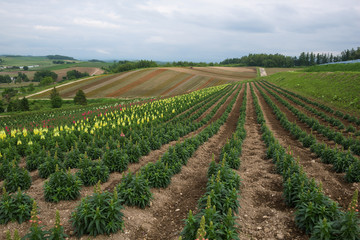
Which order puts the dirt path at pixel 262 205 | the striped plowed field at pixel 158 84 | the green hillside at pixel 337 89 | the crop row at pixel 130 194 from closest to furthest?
the crop row at pixel 130 194 < the dirt path at pixel 262 205 < the green hillside at pixel 337 89 < the striped plowed field at pixel 158 84

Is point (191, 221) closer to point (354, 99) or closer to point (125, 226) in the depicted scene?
point (125, 226)

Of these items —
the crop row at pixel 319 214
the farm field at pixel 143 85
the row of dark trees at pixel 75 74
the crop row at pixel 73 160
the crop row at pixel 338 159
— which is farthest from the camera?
the row of dark trees at pixel 75 74

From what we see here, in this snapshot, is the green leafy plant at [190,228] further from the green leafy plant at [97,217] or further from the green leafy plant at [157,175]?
the green leafy plant at [157,175]

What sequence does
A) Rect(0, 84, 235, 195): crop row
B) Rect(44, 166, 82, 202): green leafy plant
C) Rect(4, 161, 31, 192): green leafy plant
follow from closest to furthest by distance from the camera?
1. Rect(44, 166, 82, 202): green leafy plant
2. Rect(4, 161, 31, 192): green leafy plant
3. Rect(0, 84, 235, 195): crop row

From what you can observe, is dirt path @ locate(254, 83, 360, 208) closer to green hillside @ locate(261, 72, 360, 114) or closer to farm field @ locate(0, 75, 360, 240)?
farm field @ locate(0, 75, 360, 240)

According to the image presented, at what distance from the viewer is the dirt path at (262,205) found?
6125mm

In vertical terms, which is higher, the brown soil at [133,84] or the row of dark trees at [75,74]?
the row of dark trees at [75,74]

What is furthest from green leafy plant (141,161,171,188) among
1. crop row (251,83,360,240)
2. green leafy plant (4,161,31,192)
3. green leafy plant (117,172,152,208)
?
crop row (251,83,360,240)

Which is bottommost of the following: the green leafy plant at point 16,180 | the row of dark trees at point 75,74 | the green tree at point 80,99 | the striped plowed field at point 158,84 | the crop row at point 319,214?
the green tree at point 80,99

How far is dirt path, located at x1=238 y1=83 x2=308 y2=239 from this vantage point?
6125 mm

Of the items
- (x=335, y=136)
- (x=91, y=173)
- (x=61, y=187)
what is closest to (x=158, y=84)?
(x=335, y=136)

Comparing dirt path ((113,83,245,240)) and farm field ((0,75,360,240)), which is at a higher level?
farm field ((0,75,360,240))


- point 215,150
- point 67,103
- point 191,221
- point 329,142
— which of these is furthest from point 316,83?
point 67,103

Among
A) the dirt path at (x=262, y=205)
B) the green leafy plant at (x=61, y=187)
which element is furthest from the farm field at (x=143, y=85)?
the green leafy plant at (x=61, y=187)
